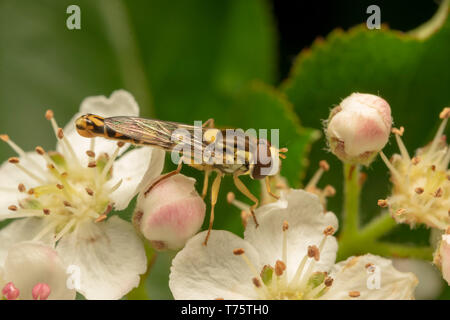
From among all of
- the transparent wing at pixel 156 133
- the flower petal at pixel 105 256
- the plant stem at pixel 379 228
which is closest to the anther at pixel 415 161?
the plant stem at pixel 379 228

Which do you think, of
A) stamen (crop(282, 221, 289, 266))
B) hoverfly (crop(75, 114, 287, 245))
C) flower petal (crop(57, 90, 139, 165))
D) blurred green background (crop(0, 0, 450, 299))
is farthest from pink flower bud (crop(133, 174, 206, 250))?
blurred green background (crop(0, 0, 450, 299))

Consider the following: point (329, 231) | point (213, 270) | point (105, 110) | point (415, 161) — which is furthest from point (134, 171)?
point (415, 161)

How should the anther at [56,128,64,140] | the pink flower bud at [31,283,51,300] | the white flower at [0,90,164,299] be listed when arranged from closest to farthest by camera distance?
1. the pink flower bud at [31,283,51,300]
2. the white flower at [0,90,164,299]
3. the anther at [56,128,64,140]

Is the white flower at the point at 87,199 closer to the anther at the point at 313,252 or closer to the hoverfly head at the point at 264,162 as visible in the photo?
the hoverfly head at the point at 264,162

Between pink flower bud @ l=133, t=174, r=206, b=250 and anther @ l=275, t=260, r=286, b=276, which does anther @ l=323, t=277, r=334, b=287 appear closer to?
anther @ l=275, t=260, r=286, b=276

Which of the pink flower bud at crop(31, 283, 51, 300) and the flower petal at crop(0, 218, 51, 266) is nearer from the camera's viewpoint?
the pink flower bud at crop(31, 283, 51, 300)

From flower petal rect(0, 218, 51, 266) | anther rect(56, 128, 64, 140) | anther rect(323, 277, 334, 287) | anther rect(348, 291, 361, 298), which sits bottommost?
anther rect(348, 291, 361, 298)

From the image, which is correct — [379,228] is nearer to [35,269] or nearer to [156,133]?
[156,133]
